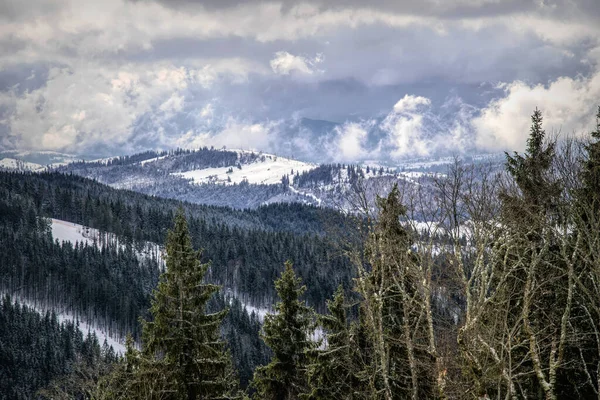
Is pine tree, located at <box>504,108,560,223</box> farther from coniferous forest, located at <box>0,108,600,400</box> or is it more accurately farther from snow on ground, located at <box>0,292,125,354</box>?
snow on ground, located at <box>0,292,125,354</box>

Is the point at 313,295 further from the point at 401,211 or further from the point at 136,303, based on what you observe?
the point at 401,211

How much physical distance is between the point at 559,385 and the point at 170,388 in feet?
52.1

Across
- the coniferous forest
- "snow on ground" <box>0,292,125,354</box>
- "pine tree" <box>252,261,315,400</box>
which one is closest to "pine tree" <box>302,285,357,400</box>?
the coniferous forest

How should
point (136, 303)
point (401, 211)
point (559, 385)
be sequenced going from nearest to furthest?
point (401, 211), point (559, 385), point (136, 303)

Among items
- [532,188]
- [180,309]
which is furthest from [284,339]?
[532,188]

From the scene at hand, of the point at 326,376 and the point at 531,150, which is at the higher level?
the point at 531,150

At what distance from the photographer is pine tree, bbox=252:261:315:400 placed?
23.0 metres

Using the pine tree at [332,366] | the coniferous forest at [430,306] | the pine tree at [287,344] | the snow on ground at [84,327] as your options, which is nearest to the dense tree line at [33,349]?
the snow on ground at [84,327]

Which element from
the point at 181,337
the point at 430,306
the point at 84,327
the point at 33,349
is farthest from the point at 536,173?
the point at 84,327

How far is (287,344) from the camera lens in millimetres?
23094

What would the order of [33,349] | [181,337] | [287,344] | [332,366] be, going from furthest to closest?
1. [33,349]
2. [287,344]
3. [332,366]
4. [181,337]

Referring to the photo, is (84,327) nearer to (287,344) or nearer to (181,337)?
(181,337)

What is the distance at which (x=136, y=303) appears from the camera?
154 metres

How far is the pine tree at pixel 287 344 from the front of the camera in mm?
23031
